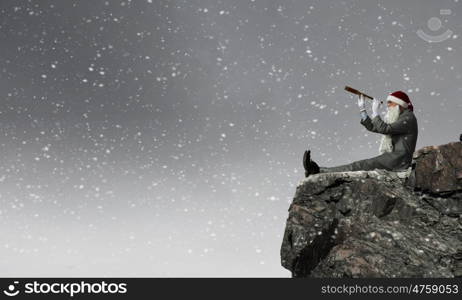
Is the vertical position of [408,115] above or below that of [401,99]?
below

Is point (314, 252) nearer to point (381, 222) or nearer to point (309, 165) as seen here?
point (381, 222)

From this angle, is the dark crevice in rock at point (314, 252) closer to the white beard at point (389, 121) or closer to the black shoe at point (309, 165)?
the black shoe at point (309, 165)

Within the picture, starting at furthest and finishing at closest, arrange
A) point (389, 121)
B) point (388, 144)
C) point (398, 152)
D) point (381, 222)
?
point (389, 121), point (388, 144), point (398, 152), point (381, 222)

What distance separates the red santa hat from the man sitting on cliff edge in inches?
6.6

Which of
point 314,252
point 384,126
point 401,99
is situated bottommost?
point 314,252

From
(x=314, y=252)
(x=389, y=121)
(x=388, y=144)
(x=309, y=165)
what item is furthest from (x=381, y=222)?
(x=389, y=121)

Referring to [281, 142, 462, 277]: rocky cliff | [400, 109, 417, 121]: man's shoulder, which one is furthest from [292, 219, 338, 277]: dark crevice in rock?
[400, 109, 417, 121]: man's shoulder

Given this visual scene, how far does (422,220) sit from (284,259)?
285 centimetres

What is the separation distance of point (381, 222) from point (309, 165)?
6.21ft

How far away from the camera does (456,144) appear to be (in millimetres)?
9531

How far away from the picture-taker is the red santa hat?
415 inches

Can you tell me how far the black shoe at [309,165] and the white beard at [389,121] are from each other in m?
1.66

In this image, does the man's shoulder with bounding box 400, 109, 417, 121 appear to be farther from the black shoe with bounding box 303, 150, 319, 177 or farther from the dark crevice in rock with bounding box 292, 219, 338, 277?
the dark crevice in rock with bounding box 292, 219, 338, 277

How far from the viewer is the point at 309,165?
984cm
